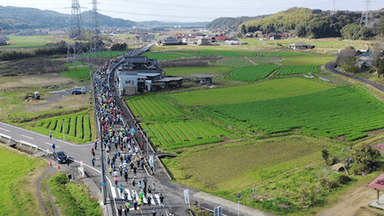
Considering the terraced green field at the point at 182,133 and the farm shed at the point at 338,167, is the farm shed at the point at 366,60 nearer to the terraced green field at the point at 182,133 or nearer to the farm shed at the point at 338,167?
the terraced green field at the point at 182,133

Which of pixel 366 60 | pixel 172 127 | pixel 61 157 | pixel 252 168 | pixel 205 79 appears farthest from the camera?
pixel 366 60

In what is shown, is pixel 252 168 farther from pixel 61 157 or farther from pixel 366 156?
pixel 61 157

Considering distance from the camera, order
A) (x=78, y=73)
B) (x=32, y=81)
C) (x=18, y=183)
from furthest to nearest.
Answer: (x=78, y=73), (x=32, y=81), (x=18, y=183)

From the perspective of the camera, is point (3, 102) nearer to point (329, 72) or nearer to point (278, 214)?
point (278, 214)

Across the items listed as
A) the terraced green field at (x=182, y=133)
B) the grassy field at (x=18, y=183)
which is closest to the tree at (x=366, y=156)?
the terraced green field at (x=182, y=133)

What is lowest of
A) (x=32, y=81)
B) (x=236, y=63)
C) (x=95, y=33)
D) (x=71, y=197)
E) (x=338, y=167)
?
(x=71, y=197)

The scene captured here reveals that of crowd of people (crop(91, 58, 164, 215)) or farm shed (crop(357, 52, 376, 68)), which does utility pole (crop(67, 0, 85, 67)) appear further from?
farm shed (crop(357, 52, 376, 68))

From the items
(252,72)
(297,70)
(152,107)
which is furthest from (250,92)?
(297,70)
